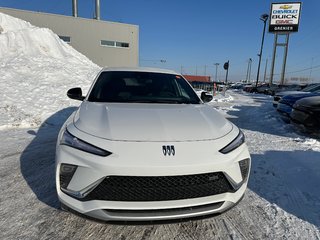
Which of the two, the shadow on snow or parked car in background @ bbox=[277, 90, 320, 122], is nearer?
the shadow on snow

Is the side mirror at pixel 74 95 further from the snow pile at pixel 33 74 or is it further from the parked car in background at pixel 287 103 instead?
the parked car in background at pixel 287 103

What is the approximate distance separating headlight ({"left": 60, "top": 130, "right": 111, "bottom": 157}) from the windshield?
1.01 meters

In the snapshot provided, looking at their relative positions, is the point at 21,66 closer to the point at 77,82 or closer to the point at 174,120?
the point at 77,82

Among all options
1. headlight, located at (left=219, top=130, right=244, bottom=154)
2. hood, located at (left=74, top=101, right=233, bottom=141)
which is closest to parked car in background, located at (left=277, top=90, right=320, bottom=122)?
hood, located at (left=74, top=101, right=233, bottom=141)

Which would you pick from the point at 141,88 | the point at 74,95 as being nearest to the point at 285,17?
the point at 141,88

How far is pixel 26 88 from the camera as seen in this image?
28.4ft

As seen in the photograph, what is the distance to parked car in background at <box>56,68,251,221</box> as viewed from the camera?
1878 millimetres

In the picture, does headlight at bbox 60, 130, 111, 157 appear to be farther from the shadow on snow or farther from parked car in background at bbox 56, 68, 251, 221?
the shadow on snow

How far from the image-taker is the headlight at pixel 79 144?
1972 mm

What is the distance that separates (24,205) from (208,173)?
2.01 m

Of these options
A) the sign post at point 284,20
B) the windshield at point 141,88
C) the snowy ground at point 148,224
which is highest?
the sign post at point 284,20

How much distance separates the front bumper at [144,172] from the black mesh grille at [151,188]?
0.03 m

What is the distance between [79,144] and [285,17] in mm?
42934

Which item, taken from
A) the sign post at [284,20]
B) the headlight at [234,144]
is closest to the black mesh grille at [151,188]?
the headlight at [234,144]
